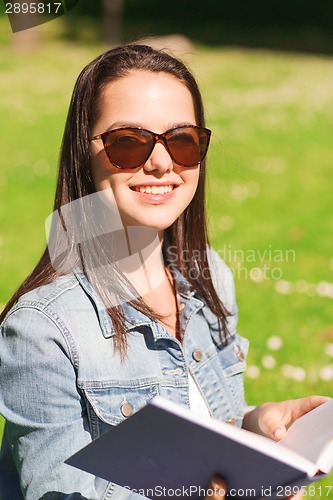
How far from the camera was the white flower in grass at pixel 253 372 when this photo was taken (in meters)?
4.20

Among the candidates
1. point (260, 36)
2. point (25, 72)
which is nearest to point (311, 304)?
point (25, 72)

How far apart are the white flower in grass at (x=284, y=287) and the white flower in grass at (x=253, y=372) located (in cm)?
115

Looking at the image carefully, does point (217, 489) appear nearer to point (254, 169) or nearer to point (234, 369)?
point (234, 369)

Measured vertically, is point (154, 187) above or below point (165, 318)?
above

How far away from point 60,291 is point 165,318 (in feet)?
1.45

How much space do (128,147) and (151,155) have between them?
90 millimetres

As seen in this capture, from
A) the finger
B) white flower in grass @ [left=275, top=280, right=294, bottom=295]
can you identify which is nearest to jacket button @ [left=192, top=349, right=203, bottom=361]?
the finger

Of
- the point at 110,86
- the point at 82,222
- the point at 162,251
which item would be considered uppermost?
the point at 110,86

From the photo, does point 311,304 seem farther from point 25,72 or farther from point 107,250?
point 25,72

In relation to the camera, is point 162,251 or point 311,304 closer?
point 162,251

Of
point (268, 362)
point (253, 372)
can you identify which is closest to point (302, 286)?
point (268, 362)

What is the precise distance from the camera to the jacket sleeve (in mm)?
2279

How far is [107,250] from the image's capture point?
2555 mm

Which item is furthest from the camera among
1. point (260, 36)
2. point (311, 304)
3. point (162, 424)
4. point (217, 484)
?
point (260, 36)
